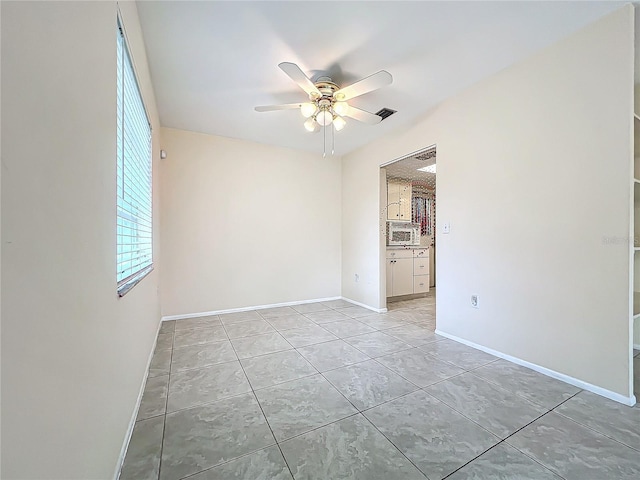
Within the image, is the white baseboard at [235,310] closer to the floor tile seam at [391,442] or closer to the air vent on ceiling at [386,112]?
the floor tile seam at [391,442]

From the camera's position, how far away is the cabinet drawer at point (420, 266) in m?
4.97

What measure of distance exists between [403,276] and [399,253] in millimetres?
421

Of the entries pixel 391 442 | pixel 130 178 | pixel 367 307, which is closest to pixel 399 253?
pixel 367 307

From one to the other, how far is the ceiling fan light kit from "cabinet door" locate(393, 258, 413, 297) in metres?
2.83

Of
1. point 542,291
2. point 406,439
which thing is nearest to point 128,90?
point 406,439

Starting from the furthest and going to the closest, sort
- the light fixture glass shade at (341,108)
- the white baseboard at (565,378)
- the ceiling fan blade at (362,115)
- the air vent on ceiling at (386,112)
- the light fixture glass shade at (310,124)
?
the air vent on ceiling at (386,112)
the light fixture glass shade at (310,124)
the ceiling fan blade at (362,115)
the light fixture glass shade at (341,108)
the white baseboard at (565,378)

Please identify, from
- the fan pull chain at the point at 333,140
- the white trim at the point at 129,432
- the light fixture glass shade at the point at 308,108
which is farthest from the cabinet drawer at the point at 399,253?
the white trim at the point at 129,432

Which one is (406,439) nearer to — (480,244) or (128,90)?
(480,244)

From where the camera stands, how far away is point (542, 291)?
2.10m

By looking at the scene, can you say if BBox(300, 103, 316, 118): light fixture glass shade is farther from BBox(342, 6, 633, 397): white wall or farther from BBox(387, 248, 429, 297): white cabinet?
BBox(387, 248, 429, 297): white cabinet

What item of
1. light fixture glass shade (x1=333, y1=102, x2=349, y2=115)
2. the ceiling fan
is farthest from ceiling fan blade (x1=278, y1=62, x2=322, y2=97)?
light fixture glass shade (x1=333, y1=102, x2=349, y2=115)

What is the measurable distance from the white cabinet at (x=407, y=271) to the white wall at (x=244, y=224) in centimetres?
94

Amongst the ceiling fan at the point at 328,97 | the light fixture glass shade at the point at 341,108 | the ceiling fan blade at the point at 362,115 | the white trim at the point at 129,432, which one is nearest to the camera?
the white trim at the point at 129,432

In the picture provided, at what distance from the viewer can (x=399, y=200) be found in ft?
16.5
